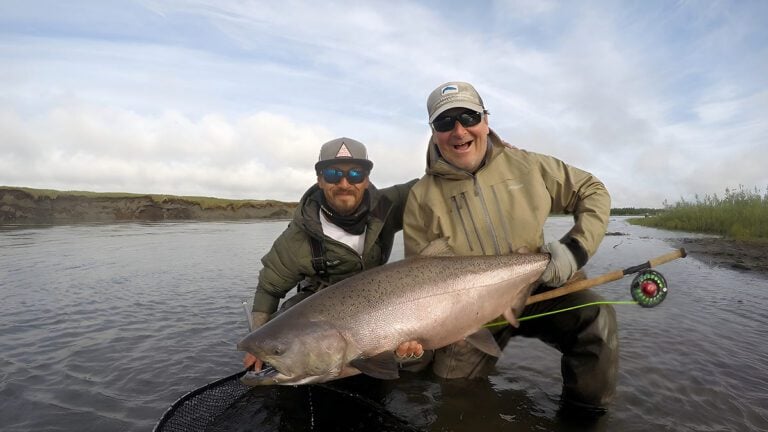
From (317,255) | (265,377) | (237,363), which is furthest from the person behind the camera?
(237,363)

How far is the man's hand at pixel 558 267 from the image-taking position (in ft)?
12.4

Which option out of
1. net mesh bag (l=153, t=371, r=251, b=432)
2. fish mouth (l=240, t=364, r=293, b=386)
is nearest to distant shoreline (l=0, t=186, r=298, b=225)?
net mesh bag (l=153, t=371, r=251, b=432)

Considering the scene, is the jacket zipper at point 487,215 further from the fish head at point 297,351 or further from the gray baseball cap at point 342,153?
the fish head at point 297,351

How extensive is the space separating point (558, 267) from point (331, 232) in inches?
102


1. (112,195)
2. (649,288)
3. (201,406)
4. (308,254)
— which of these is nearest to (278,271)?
(308,254)

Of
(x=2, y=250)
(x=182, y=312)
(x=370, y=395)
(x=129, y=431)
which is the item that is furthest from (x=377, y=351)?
(x=2, y=250)

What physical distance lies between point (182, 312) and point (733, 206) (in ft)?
99.3

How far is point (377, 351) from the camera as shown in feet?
11.1

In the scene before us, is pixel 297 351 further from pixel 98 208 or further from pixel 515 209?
pixel 98 208

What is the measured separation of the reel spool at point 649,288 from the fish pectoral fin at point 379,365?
8.41ft

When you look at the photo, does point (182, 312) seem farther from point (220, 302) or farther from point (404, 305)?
point (404, 305)

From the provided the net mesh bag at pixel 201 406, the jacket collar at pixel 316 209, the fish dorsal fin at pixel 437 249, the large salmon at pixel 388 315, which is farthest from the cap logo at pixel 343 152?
the net mesh bag at pixel 201 406

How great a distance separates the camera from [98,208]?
41.9 m

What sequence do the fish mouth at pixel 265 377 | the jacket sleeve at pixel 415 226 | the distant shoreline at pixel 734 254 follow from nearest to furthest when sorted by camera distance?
the fish mouth at pixel 265 377, the jacket sleeve at pixel 415 226, the distant shoreline at pixel 734 254
